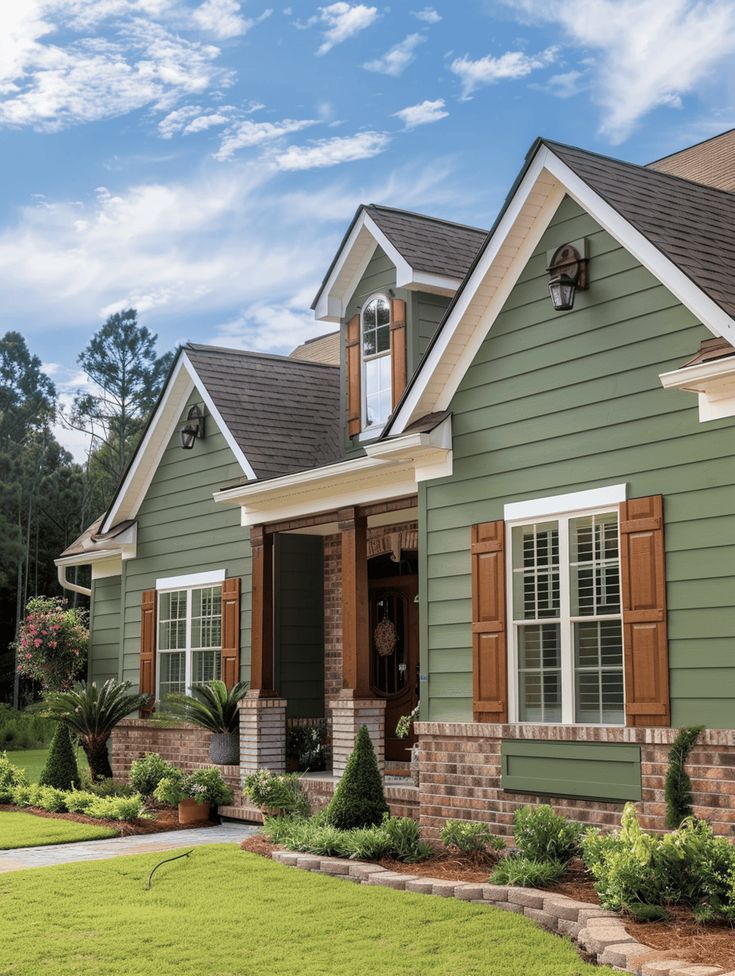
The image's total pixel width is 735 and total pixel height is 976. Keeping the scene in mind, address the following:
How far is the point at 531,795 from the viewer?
9.88 m

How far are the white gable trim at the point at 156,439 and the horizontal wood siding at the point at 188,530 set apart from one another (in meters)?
0.13

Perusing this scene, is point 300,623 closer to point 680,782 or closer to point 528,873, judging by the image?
point 528,873

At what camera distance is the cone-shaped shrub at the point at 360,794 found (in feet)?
35.9

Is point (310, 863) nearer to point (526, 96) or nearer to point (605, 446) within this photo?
point (605, 446)

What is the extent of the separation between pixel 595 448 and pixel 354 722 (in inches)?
174

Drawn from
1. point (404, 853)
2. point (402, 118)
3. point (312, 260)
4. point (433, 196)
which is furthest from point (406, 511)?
point (312, 260)

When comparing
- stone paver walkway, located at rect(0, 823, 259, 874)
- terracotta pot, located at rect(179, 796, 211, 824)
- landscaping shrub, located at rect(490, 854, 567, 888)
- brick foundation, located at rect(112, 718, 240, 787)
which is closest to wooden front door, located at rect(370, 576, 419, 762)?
brick foundation, located at rect(112, 718, 240, 787)

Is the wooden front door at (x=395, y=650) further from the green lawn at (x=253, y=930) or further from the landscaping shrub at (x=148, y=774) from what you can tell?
the green lawn at (x=253, y=930)

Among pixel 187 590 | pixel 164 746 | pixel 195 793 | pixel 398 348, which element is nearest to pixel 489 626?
pixel 398 348

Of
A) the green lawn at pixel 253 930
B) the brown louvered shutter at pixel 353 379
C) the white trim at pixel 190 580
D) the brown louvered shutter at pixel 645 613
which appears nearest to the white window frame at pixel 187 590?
the white trim at pixel 190 580

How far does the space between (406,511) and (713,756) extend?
6.47m

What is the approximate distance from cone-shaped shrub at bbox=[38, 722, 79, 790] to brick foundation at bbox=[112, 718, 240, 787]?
81cm

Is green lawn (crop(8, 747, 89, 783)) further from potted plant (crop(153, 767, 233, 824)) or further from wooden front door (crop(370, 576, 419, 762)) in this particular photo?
wooden front door (crop(370, 576, 419, 762))

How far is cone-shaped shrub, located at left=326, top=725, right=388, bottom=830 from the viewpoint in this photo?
11.0 meters
